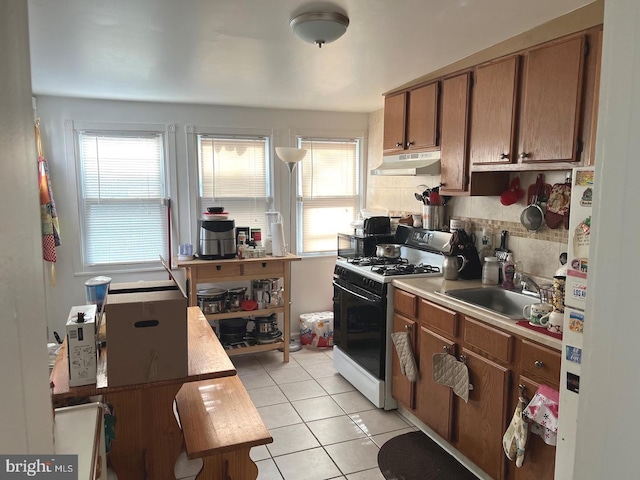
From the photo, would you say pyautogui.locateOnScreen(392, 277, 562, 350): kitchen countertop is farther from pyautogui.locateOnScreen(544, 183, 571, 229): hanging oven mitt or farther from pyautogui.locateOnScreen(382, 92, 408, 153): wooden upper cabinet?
pyautogui.locateOnScreen(382, 92, 408, 153): wooden upper cabinet

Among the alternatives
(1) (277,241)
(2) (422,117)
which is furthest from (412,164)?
(1) (277,241)

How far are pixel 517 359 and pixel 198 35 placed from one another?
2.12 meters

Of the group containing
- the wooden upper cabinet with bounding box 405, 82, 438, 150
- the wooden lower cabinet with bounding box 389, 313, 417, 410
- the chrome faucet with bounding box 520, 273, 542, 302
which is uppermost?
the wooden upper cabinet with bounding box 405, 82, 438, 150

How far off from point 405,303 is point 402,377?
48 centimetres

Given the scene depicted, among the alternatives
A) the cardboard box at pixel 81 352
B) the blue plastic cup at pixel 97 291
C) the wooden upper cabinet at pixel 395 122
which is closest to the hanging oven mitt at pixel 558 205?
the wooden upper cabinet at pixel 395 122

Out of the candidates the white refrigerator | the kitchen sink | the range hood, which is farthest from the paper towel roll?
the white refrigerator

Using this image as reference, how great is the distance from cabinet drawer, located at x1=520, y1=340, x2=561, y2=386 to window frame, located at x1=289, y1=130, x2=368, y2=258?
9.10 ft

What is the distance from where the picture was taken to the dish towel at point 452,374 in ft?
7.88

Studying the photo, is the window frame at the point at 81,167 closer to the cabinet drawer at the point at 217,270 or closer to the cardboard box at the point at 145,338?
the cabinet drawer at the point at 217,270

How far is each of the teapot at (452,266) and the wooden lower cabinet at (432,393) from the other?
436 millimetres

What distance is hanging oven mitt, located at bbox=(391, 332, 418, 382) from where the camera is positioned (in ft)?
9.23

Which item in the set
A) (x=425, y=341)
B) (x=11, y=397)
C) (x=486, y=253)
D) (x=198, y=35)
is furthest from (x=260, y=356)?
(x=11, y=397)

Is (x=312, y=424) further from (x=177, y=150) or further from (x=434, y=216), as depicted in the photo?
(x=177, y=150)

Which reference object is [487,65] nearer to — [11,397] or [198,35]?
[198,35]
